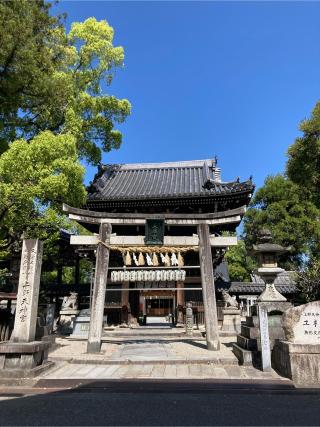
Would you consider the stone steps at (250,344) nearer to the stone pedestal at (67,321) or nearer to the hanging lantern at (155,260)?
the hanging lantern at (155,260)

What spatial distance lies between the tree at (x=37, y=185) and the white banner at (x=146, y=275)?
376 cm

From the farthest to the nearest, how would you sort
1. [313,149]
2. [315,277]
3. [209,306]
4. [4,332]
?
1. [313,149]
2. [315,277]
3. [209,306]
4. [4,332]

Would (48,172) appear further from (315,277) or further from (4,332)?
(315,277)

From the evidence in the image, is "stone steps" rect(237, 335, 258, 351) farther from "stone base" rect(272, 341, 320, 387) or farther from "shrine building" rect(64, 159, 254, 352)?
"stone base" rect(272, 341, 320, 387)

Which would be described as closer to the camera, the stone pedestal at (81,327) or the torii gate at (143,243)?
the torii gate at (143,243)

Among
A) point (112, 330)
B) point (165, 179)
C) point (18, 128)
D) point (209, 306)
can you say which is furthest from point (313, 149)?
point (18, 128)

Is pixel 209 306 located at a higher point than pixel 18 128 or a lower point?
lower

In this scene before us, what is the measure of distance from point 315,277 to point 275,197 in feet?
48.6

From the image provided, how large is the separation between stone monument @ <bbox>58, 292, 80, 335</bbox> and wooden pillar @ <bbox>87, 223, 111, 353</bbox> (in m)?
7.21

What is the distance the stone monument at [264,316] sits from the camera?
7391 mm

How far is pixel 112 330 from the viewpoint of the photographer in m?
16.1

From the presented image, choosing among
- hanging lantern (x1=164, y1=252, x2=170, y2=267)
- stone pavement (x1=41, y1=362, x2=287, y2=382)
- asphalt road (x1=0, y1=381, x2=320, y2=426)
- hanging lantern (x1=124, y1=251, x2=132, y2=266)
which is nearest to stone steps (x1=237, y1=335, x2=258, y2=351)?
stone pavement (x1=41, y1=362, x2=287, y2=382)

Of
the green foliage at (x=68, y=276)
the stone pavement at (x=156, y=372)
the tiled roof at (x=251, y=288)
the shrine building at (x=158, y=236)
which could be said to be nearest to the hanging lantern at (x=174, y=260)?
the shrine building at (x=158, y=236)

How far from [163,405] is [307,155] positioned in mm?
18207
